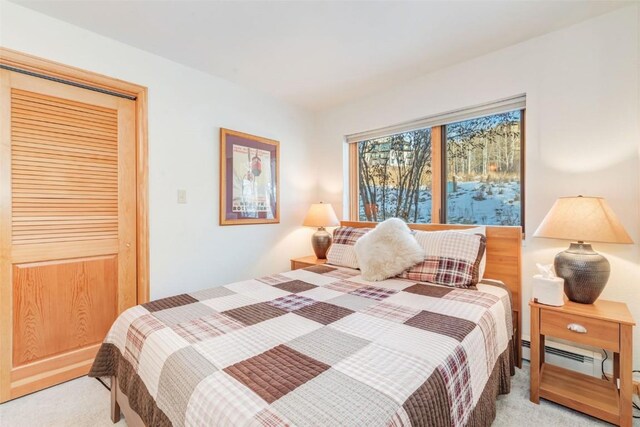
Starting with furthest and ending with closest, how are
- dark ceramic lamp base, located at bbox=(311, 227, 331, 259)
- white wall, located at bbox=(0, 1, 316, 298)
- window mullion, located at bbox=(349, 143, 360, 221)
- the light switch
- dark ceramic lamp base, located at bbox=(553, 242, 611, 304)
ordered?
window mullion, located at bbox=(349, 143, 360, 221), dark ceramic lamp base, located at bbox=(311, 227, 331, 259), the light switch, white wall, located at bbox=(0, 1, 316, 298), dark ceramic lamp base, located at bbox=(553, 242, 611, 304)

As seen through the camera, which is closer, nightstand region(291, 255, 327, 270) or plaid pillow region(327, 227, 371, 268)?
plaid pillow region(327, 227, 371, 268)

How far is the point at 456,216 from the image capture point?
2631 mm

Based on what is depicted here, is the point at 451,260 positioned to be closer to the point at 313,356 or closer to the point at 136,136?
the point at 313,356

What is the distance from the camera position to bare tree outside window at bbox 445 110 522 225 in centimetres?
235

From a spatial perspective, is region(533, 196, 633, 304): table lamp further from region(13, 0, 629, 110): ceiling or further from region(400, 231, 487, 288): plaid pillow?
region(13, 0, 629, 110): ceiling

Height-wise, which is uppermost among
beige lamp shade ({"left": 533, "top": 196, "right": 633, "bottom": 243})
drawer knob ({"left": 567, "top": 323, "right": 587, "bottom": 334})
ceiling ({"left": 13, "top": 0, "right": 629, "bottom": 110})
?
ceiling ({"left": 13, "top": 0, "right": 629, "bottom": 110})

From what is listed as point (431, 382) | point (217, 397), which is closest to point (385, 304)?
point (431, 382)

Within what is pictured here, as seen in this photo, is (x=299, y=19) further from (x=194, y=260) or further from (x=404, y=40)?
(x=194, y=260)

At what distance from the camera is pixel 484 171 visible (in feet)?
8.16

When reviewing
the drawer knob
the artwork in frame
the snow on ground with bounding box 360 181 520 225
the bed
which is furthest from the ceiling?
the drawer knob

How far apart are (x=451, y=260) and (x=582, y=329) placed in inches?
29.1

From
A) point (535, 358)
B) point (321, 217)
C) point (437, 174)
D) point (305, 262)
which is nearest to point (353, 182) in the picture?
point (321, 217)

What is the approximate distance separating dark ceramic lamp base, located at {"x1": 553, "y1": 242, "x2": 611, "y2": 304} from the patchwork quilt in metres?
0.35

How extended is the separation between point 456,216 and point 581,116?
3.59ft
